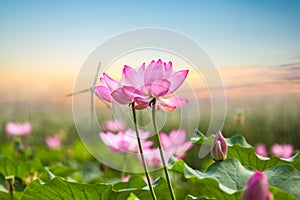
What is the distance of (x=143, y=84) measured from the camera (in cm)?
80

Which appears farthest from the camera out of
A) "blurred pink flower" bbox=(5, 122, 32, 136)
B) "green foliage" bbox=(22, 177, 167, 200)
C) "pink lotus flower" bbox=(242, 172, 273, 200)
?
"blurred pink flower" bbox=(5, 122, 32, 136)

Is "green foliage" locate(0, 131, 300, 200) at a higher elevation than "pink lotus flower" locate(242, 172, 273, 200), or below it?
below

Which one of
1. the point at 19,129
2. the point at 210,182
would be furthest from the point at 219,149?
the point at 19,129

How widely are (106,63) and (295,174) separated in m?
0.35

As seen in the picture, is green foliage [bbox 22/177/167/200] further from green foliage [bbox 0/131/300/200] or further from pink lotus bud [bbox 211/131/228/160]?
pink lotus bud [bbox 211/131/228/160]

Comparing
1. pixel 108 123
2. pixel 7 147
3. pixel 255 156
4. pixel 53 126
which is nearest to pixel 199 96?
pixel 255 156

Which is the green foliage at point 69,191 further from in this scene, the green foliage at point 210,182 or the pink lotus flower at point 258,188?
the pink lotus flower at point 258,188

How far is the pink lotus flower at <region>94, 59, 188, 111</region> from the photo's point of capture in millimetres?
798

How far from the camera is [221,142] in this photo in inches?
35.0

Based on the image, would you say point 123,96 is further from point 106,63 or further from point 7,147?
point 7,147

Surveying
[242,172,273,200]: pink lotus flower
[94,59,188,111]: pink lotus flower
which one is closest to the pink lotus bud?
[94,59,188,111]: pink lotus flower

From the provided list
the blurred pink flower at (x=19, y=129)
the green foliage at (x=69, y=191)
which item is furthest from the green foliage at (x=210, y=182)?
the blurred pink flower at (x=19, y=129)

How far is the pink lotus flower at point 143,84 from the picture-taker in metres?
0.80

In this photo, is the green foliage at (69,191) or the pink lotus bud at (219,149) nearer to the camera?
the pink lotus bud at (219,149)
